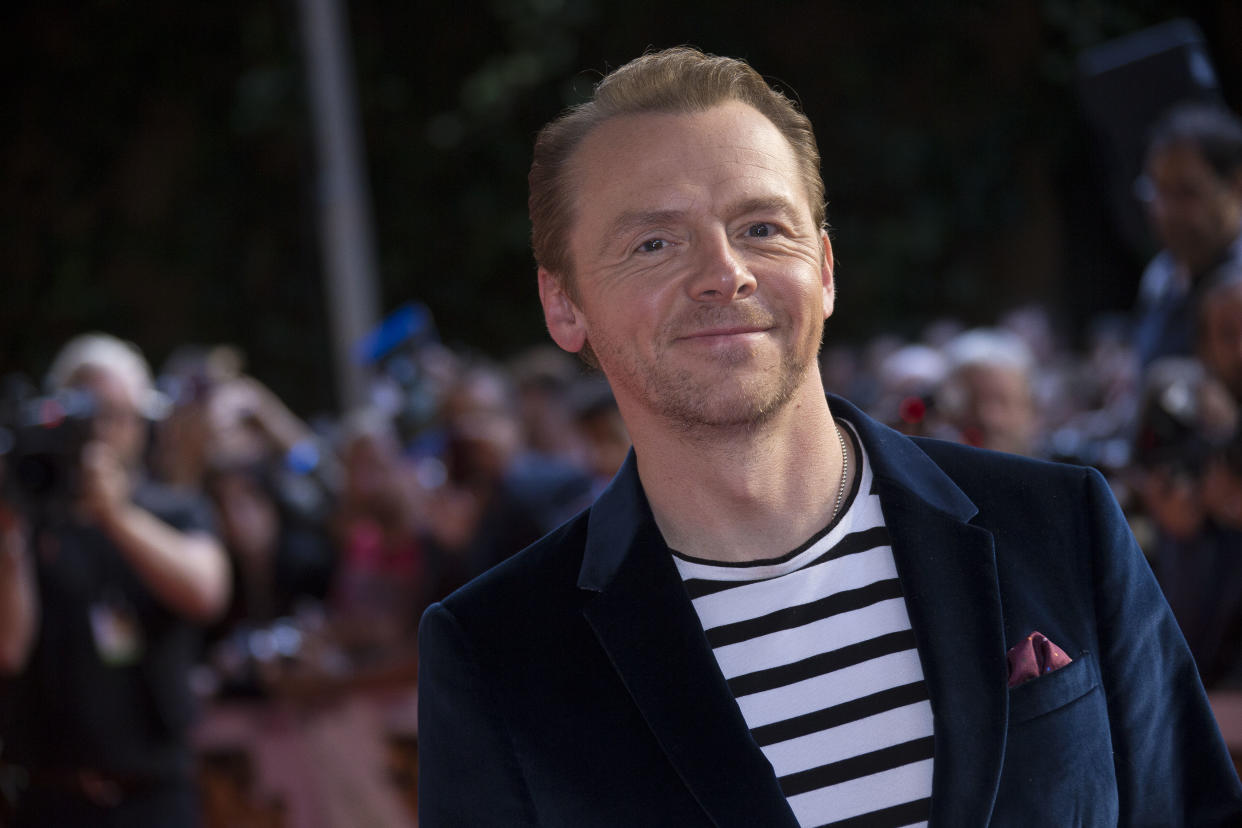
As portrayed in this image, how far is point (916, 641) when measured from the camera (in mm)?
1639

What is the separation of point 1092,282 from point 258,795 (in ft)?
35.5

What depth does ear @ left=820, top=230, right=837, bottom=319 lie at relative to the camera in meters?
1.82

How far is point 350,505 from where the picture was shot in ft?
20.4

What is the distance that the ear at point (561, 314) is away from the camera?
1881mm

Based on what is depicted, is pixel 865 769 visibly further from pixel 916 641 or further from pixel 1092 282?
pixel 1092 282

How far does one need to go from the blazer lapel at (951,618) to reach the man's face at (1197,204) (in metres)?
2.73

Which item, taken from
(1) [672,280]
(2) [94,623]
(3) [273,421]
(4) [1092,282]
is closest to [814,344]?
(1) [672,280]

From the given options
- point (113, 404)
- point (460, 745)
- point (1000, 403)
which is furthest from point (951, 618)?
point (113, 404)

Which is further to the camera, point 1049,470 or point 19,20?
point 19,20

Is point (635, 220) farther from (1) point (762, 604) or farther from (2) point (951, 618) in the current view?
(2) point (951, 618)

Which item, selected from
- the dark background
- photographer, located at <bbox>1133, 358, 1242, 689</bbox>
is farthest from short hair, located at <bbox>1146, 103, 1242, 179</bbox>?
the dark background

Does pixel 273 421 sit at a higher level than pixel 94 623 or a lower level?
higher

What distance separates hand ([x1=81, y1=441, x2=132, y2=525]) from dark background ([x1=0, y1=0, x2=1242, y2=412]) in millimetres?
9034

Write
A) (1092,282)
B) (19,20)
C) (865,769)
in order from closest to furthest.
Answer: (865,769) < (1092,282) < (19,20)
